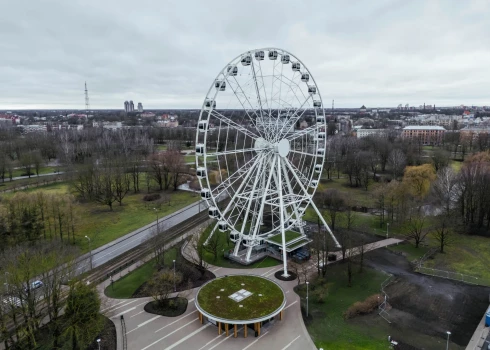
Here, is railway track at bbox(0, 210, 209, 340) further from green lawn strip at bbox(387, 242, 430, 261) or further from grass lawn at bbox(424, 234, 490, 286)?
grass lawn at bbox(424, 234, 490, 286)

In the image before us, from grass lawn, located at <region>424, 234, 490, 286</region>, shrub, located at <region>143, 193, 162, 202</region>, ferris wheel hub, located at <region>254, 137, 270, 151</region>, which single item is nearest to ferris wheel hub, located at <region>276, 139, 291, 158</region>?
ferris wheel hub, located at <region>254, 137, 270, 151</region>

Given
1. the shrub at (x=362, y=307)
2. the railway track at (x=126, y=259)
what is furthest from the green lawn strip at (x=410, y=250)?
the railway track at (x=126, y=259)

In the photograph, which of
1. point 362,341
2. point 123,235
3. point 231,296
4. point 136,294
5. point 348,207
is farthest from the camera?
point 348,207

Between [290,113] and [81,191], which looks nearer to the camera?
[290,113]

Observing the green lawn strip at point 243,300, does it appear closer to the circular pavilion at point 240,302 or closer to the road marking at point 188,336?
the circular pavilion at point 240,302

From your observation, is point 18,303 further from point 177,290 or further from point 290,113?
point 290,113

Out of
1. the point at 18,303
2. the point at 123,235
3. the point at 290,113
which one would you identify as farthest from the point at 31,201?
the point at 290,113

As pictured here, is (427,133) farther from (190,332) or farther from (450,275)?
(190,332)
